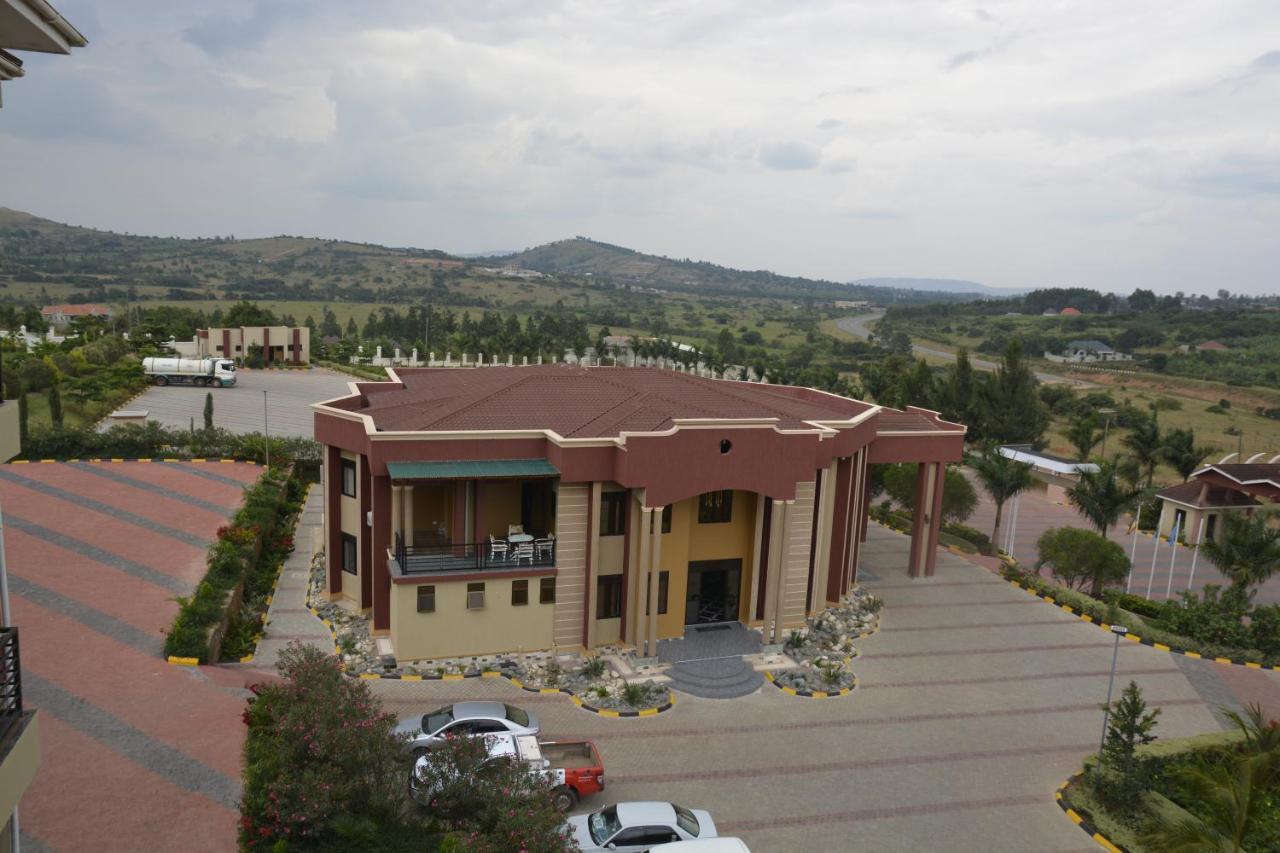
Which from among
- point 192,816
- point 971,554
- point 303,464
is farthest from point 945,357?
point 192,816

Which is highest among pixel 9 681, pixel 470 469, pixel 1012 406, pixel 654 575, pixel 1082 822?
pixel 9 681

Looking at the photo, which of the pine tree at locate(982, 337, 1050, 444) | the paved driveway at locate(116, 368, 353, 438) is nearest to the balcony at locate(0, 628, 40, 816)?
the paved driveway at locate(116, 368, 353, 438)

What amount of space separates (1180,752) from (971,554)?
16.8m

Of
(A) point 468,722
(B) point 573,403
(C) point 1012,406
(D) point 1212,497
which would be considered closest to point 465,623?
(A) point 468,722

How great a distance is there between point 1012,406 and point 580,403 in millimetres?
47106

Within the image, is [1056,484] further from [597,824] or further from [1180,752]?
[597,824]

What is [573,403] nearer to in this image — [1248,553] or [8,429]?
[8,429]

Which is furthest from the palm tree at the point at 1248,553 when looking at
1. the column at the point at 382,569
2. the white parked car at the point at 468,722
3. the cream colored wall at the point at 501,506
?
the column at the point at 382,569

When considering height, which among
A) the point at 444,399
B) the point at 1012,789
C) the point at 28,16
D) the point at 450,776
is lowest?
the point at 1012,789

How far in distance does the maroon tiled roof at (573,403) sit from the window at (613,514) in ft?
5.95

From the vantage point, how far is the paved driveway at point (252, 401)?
53.7 meters

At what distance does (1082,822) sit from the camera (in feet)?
58.2

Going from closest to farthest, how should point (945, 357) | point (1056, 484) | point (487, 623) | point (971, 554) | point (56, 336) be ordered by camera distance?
point (487, 623) → point (971, 554) → point (1056, 484) → point (56, 336) → point (945, 357)

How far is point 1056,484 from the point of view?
51844mm
